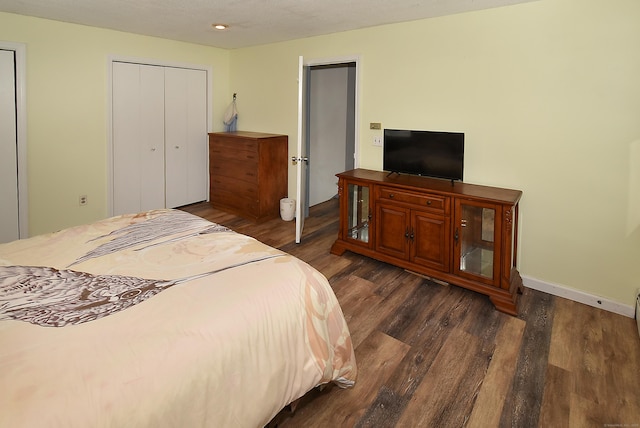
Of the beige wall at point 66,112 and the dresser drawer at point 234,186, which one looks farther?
the dresser drawer at point 234,186

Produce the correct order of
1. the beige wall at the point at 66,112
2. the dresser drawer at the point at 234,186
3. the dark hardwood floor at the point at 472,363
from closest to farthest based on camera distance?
the dark hardwood floor at the point at 472,363 < the beige wall at the point at 66,112 < the dresser drawer at the point at 234,186

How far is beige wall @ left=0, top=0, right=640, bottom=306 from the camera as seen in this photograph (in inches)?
103

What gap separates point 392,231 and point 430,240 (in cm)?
36

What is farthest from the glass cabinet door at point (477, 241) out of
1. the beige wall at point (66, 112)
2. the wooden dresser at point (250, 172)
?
the beige wall at point (66, 112)

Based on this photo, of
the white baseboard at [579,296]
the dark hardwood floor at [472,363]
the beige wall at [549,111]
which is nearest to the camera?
the dark hardwood floor at [472,363]

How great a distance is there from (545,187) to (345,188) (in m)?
1.67

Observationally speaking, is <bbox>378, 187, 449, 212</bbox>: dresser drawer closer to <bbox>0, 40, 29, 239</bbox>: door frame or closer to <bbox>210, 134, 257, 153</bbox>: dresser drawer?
<bbox>210, 134, 257, 153</bbox>: dresser drawer


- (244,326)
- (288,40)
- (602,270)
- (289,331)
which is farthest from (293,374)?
(288,40)

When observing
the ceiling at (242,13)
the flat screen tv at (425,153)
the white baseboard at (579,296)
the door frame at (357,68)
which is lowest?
the white baseboard at (579,296)

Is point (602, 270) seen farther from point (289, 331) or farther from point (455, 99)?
point (289, 331)

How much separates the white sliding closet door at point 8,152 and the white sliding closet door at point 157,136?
36.8 inches

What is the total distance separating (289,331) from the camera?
59.9 inches

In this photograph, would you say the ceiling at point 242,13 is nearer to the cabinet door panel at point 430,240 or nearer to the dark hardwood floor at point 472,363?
the cabinet door panel at point 430,240

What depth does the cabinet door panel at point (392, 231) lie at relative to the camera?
3.26 m
